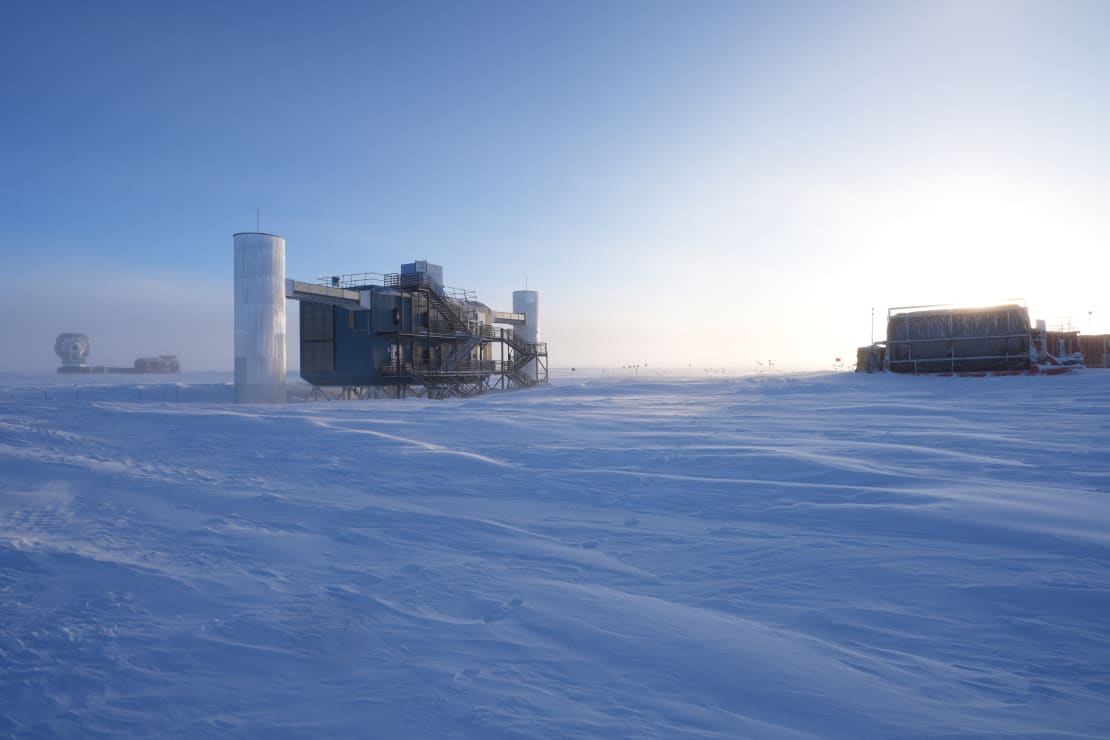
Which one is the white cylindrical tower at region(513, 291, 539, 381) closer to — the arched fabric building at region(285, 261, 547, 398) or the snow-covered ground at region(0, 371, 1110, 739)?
the arched fabric building at region(285, 261, 547, 398)

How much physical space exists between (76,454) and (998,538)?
1203cm

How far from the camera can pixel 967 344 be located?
112ft

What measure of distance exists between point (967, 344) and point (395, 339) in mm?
32837

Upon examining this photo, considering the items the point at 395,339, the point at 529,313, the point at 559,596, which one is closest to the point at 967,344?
the point at 529,313

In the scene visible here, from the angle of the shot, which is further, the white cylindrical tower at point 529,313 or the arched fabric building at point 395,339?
the white cylindrical tower at point 529,313

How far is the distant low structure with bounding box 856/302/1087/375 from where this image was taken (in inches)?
1276

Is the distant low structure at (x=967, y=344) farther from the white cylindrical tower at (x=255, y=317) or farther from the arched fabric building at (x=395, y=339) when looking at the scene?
the white cylindrical tower at (x=255, y=317)

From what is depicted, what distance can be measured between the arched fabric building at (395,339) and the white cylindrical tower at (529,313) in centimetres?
669

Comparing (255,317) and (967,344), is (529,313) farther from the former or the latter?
(967,344)

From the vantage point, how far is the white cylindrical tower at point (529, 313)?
43.2m

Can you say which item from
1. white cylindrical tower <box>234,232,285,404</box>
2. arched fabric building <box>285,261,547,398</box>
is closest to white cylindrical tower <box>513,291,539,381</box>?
arched fabric building <box>285,261,547,398</box>

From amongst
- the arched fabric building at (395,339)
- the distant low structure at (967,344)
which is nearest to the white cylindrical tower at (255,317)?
the arched fabric building at (395,339)

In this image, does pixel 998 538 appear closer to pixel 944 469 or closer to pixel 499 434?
pixel 944 469

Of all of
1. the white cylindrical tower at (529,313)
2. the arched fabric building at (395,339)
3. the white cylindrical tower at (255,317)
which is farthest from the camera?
the white cylindrical tower at (529,313)
